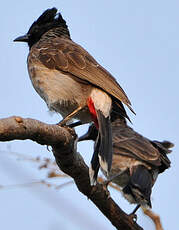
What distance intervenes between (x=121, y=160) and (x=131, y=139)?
0.31 metres

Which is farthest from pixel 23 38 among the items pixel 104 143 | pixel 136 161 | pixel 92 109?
pixel 104 143

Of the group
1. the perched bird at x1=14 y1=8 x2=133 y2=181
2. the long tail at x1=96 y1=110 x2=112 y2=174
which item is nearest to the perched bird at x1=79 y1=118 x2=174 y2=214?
the perched bird at x1=14 y1=8 x2=133 y2=181

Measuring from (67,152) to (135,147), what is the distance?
5.85 feet

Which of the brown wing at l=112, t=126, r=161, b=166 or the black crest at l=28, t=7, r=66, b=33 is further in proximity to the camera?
the black crest at l=28, t=7, r=66, b=33

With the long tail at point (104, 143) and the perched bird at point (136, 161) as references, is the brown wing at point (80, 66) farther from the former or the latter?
the perched bird at point (136, 161)

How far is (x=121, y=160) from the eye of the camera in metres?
5.17

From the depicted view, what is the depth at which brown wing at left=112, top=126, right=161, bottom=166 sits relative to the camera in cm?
502

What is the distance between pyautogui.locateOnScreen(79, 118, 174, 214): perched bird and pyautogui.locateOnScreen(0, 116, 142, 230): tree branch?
2.25 ft

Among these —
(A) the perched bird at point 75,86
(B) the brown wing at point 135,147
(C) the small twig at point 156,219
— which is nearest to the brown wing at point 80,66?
(A) the perched bird at point 75,86

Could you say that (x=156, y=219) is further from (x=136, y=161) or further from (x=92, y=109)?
(x=136, y=161)

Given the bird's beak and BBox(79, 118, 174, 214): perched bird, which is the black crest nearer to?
the bird's beak

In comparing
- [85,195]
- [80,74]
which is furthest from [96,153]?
[80,74]

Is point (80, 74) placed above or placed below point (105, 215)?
above

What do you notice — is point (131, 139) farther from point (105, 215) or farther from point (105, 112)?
point (105, 215)
